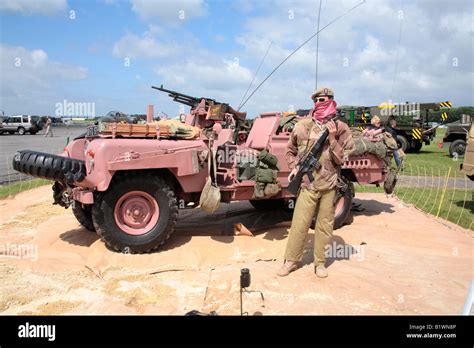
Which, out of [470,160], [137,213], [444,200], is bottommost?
[444,200]

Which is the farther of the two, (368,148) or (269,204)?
(269,204)

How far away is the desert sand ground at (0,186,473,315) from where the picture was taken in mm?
4156

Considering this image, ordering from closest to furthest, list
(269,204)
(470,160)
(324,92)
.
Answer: (324,92)
(269,204)
(470,160)

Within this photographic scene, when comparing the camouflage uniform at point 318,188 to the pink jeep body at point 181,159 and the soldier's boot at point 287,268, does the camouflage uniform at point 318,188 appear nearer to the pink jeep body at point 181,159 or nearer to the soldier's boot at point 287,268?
the soldier's boot at point 287,268

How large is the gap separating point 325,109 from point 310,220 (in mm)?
1222

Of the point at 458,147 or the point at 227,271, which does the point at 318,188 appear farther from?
the point at 458,147

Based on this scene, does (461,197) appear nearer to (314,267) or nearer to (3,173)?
(314,267)

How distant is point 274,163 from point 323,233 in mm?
1511

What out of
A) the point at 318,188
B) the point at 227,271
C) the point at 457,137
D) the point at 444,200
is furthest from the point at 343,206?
the point at 457,137

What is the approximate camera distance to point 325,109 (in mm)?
4805

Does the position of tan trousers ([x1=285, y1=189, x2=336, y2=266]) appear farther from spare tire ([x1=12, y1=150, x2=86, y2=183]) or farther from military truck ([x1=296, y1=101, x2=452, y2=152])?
military truck ([x1=296, y1=101, x2=452, y2=152])

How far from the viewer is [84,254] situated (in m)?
5.68

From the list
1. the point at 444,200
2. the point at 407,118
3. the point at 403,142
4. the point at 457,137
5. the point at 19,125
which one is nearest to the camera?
the point at 444,200

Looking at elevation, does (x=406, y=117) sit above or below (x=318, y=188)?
above
